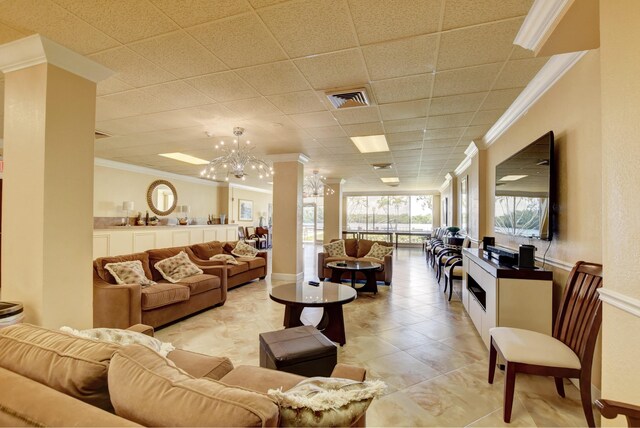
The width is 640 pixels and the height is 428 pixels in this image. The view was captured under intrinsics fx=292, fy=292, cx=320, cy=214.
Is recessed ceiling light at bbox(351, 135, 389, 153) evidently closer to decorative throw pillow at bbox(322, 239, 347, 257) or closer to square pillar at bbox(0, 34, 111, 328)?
decorative throw pillow at bbox(322, 239, 347, 257)

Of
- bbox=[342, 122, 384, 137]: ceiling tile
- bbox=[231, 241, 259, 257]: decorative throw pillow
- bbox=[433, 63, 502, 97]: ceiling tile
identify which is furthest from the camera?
bbox=[231, 241, 259, 257]: decorative throw pillow

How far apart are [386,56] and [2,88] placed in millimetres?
3779

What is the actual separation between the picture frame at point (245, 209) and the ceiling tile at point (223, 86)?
8514mm

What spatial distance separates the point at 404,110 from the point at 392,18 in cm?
166

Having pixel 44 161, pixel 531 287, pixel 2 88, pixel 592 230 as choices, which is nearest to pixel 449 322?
pixel 531 287

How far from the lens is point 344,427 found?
0.90 metres

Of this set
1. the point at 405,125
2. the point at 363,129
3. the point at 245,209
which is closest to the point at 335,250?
the point at 363,129

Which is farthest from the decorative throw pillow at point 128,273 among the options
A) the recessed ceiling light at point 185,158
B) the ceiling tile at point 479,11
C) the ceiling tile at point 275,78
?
the ceiling tile at point 479,11

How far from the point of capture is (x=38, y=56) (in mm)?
2232


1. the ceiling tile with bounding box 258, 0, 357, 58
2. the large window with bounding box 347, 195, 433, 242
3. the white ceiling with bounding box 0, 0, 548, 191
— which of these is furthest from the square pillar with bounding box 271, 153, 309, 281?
the large window with bounding box 347, 195, 433, 242

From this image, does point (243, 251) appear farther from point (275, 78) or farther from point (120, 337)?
point (120, 337)

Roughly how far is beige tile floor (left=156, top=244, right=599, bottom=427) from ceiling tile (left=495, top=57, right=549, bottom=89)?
105 inches

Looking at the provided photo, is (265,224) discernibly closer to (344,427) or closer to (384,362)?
(384,362)

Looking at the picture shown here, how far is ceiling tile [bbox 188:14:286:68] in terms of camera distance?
202cm
